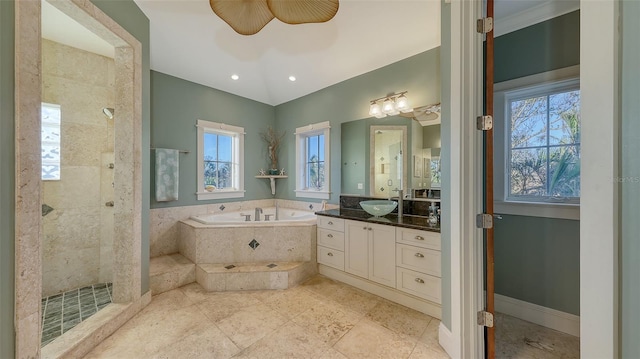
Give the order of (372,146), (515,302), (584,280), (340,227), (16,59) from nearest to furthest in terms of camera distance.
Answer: (584,280) < (16,59) < (515,302) < (340,227) < (372,146)

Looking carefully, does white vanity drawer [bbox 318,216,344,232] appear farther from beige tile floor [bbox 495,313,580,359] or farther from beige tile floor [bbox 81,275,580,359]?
beige tile floor [bbox 495,313,580,359]

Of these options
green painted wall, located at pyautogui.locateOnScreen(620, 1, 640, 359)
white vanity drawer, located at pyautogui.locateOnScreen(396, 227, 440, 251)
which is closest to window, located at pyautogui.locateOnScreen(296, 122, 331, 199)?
white vanity drawer, located at pyautogui.locateOnScreen(396, 227, 440, 251)

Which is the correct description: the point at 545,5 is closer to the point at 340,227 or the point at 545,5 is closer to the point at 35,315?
the point at 340,227

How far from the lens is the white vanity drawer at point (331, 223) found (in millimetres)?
2740

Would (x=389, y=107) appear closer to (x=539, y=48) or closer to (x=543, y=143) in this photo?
(x=539, y=48)

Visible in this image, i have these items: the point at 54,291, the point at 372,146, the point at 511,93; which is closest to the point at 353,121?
the point at 372,146

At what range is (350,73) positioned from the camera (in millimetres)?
3326

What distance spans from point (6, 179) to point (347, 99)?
3.29 m

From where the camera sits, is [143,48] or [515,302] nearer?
[515,302]

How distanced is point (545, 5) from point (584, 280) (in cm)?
238

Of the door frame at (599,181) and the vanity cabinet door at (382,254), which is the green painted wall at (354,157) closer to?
the vanity cabinet door at (382,254)

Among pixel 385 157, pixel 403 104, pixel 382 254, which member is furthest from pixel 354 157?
pixel 382 254

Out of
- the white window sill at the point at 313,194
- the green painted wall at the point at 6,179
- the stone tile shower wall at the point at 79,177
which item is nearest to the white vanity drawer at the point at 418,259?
the white window sill at the point at 313,194

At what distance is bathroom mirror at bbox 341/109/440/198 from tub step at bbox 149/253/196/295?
2.30 m
